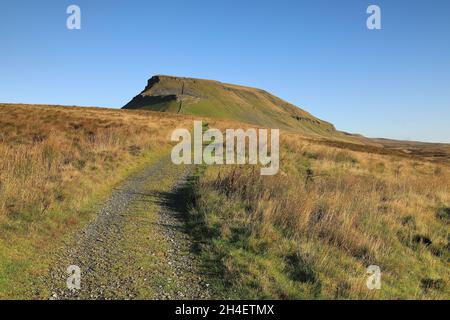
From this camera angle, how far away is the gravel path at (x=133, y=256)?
23.9ft

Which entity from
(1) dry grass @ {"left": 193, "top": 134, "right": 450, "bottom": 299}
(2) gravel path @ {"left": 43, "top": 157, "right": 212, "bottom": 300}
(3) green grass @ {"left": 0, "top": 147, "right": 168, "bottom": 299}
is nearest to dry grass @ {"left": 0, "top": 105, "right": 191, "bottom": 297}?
(3) green grass @ {"left": 0, "top": 147, "right": 168, "bottom": 299}

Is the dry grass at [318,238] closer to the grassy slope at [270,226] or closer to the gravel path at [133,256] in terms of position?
the grassy slope at [270,226]

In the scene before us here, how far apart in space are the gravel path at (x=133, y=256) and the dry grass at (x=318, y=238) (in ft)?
2.36

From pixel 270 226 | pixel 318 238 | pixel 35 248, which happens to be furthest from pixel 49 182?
pixel 318 238

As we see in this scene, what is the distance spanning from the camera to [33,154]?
18203 millimetres

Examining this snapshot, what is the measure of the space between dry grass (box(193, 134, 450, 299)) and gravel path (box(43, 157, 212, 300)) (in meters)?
0.72

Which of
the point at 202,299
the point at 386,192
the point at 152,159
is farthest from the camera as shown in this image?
the point at 152,159

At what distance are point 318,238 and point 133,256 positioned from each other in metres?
4.79

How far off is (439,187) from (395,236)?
11615mm

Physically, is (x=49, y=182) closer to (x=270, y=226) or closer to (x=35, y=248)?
(x=35, y=248)

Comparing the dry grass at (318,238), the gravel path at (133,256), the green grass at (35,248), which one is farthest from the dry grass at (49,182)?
the dry grass at (318,238)

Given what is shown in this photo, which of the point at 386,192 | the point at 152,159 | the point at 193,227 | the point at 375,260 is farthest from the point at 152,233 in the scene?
the point at 152,159

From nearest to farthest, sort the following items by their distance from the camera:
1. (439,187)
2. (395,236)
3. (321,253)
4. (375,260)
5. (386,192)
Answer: (321,253) → (375,260) → (395,236) → (386,192) → (439,187)

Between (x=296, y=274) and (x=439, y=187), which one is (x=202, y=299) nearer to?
(x=296, y=274)
